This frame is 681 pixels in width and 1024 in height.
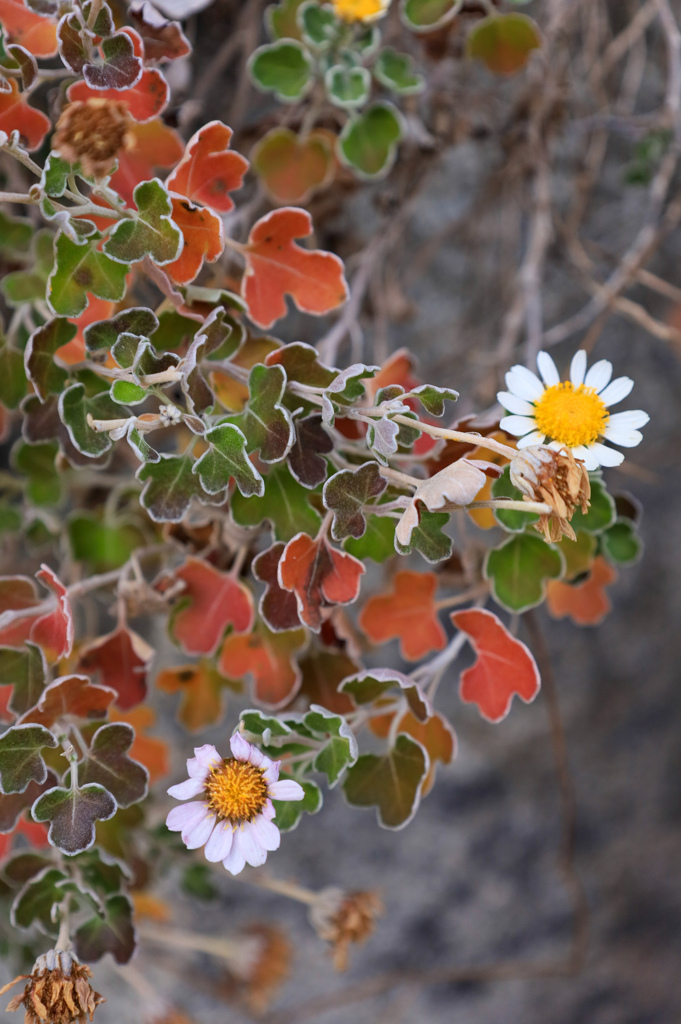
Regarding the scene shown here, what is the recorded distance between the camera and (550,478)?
1.66 feet

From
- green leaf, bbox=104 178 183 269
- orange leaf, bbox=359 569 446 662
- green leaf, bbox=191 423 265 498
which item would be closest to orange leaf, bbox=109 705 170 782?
orange leaf, bbox=359 569 446 662

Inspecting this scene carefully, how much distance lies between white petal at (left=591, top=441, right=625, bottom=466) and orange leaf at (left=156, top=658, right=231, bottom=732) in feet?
1.49

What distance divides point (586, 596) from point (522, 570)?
6.7 inches

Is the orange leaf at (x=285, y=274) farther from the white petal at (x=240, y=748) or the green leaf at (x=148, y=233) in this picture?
the white petal at (x=240, y=748)

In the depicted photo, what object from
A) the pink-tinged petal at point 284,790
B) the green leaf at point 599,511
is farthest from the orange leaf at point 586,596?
the pink-tinged petal at point 284,790

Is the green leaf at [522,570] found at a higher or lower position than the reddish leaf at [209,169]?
lower

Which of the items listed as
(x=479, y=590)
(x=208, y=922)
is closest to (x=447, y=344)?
(x=479, y=590)

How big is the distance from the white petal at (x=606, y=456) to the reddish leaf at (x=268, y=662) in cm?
31

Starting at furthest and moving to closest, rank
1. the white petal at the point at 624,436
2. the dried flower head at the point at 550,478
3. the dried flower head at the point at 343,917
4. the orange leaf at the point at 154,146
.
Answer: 1. the dried flower head at the point at 343,917
2. the orange leaf at the point at 154,146
3. the white petal at the point at 624,436
4. the dried flower head at the point at 550,478

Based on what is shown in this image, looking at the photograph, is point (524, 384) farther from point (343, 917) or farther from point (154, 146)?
point (343, 917)

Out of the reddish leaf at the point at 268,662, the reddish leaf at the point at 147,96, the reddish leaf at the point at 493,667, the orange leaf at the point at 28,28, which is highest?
the orange leaf at the point at 28,28

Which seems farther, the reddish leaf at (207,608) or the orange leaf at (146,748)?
the orange leaf at (146,748)

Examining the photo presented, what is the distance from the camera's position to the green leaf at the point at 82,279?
613 mm

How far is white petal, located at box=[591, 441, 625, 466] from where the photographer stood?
1.91 ft
